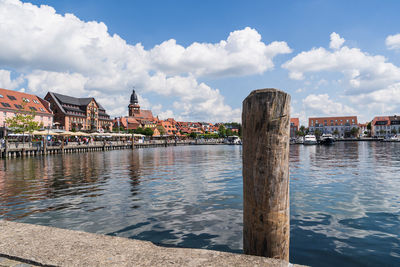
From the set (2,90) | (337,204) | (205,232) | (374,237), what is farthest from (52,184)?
(2,90)

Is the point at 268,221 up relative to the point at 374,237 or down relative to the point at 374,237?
up

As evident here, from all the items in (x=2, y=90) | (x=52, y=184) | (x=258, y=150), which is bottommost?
(x=52, y=184)

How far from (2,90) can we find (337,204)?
80494mm

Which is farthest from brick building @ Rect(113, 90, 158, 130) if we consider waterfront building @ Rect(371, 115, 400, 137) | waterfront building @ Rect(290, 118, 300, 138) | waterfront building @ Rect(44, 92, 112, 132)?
waterfront building @ Rect(371, 115, 400, 137)

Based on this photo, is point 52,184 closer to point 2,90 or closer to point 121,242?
point 121,242

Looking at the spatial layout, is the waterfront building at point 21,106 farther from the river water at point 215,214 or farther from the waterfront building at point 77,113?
the river water at point 215,214

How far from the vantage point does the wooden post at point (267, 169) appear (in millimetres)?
3682

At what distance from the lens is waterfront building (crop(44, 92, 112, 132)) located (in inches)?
3750

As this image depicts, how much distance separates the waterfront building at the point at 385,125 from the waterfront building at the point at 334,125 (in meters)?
14.3

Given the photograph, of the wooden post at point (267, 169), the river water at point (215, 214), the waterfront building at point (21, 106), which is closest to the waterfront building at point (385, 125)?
the waterfront building at point (21, 106)

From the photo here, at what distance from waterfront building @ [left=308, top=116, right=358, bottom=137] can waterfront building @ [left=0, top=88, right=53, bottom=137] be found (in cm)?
14317

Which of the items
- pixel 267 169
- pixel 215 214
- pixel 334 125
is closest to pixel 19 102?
pixel 215 214

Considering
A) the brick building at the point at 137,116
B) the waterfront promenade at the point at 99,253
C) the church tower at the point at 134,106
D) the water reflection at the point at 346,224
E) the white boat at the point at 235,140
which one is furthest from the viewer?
the church tower at the point at 134,106

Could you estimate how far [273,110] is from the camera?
366cm
